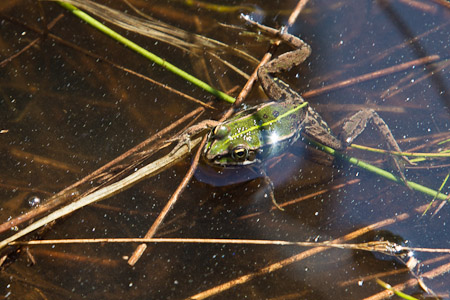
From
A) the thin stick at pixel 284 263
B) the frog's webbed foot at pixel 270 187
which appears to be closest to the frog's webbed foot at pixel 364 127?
the thin stick at pixel 284 263

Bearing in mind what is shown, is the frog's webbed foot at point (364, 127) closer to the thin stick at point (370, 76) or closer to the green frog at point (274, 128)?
the green frog at point (274, 128)

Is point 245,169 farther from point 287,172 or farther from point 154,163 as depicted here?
point 154,163

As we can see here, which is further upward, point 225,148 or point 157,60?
point 157,60

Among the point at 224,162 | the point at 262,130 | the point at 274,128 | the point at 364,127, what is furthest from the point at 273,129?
the point at 364,127

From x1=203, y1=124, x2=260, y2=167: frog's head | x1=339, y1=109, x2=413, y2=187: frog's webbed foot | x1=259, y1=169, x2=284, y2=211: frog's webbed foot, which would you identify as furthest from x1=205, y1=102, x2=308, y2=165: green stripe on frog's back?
x1=339, y1=109, x2=413, y2=187: frog's webbed foot

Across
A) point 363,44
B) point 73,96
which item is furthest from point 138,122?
point 363,44

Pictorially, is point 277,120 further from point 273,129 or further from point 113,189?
point 113,189

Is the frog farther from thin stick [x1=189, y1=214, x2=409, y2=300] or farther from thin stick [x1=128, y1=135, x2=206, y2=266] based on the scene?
thin stick [x1=189, y1=214, x2=409, y2=300]
